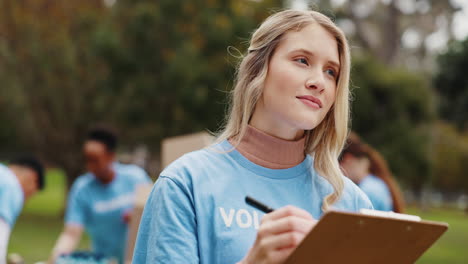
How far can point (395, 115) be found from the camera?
67.5ft

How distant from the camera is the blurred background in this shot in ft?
60.4

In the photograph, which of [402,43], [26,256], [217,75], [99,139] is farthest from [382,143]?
[99,139]

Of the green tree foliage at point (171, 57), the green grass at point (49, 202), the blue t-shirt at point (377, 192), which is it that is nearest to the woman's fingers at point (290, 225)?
the blue t-shirt at point (377, 192)

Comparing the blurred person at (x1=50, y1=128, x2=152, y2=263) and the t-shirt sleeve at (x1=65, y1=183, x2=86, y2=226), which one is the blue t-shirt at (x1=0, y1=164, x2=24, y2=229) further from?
the t-shirt sleeve at (x1=65, y1=183, x2=86, y2=226)

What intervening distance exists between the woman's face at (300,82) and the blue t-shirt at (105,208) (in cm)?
462

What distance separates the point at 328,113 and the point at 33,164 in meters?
4.91

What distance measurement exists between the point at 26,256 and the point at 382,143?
10346mm

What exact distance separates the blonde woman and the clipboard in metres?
0.27

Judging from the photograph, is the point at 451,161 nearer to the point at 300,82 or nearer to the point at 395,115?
the point at 395,115

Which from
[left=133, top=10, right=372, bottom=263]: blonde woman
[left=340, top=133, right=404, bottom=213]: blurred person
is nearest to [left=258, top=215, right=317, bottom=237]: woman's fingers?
[left=133, top=10, right=372, bottom=263]: blonde woman

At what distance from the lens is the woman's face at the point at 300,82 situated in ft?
6.97

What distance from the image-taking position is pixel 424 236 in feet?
5.98

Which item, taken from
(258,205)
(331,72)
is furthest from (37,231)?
(258,205)

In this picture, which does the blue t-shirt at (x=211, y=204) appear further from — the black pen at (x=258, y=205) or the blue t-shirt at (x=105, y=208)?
the blue t-shirt at (x=105, y=208)
